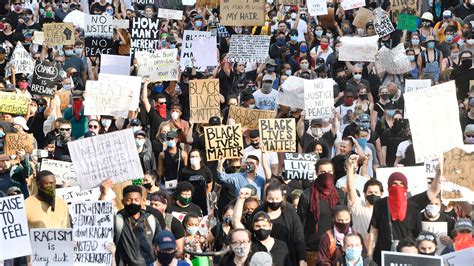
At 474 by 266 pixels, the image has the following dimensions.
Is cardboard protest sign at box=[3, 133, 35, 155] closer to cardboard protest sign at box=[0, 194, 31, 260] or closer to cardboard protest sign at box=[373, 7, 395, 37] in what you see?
cardboard protest sign at box=[0, 194, 31, 260]

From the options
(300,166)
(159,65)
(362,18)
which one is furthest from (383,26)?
(300,166)

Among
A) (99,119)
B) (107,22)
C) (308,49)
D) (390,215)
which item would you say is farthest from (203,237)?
(308,49)

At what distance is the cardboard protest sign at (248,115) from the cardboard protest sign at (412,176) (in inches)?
141

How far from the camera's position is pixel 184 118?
2192 cm

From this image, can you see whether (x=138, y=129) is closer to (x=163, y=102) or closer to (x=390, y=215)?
(x=163, y=102)

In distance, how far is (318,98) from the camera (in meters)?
20.1

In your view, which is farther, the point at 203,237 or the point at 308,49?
the point at 308,49

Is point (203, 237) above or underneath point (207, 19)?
underneath

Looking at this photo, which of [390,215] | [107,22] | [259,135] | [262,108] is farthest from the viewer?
[107,22]

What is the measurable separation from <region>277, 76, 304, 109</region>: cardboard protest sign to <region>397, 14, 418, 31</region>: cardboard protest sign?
450 cm

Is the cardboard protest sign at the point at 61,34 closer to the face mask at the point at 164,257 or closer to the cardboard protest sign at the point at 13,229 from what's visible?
the cardboard protest sign at the point at 13,229

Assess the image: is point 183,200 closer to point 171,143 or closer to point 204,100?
point 171,143

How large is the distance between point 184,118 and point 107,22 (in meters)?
2.61

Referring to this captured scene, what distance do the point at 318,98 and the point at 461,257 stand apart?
7332 millimetres
